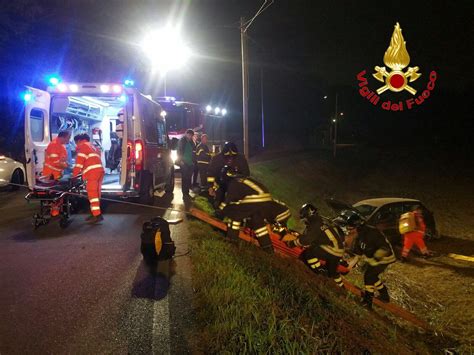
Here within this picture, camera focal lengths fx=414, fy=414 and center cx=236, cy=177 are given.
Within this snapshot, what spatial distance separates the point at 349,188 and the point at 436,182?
25.8 ft

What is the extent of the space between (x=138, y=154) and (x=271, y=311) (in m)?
5.06

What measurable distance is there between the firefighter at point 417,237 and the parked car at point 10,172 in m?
10.4

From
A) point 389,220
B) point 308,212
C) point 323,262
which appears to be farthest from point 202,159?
point 389,220

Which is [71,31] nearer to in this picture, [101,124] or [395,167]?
[101,124]

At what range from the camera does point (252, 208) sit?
608cm

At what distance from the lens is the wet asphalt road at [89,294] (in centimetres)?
344

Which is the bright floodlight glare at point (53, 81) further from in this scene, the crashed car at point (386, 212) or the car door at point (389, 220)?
the car door at point (389, 220)

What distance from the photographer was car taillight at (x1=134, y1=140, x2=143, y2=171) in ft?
26.5

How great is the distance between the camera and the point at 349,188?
25.6m

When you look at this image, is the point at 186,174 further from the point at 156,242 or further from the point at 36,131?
the point at 156,242

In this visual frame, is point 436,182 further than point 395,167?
No

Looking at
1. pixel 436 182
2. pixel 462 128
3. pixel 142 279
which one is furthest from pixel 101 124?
pixel 462 128

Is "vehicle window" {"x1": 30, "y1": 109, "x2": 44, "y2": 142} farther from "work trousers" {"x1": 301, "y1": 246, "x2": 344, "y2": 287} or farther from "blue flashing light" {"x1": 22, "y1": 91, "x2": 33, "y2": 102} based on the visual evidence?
"work trousers" {"x1": 301, "y1": 246, "x2": 344, "y2": 287}

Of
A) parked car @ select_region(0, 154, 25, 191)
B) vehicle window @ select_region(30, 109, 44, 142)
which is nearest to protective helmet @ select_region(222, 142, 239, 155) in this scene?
vehicle window @ select_region(30, 109, 44, 142)
